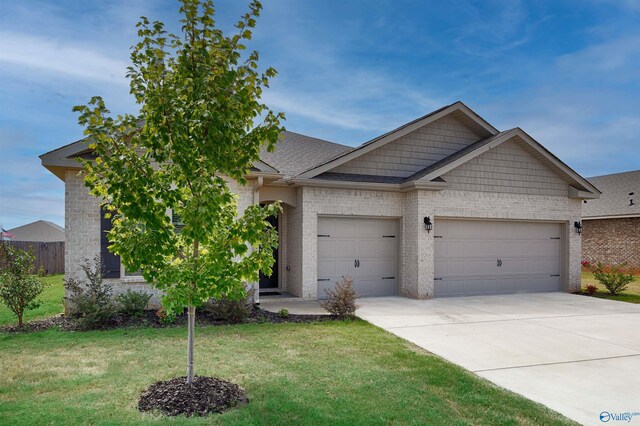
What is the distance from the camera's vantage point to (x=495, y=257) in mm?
13820

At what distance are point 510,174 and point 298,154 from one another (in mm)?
7120

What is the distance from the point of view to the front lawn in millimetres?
4340

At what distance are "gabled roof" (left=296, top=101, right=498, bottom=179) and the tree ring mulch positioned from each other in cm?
746

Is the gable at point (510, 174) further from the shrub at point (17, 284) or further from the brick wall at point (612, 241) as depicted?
the brick wall at point (612, 241)

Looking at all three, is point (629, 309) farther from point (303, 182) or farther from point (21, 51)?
point (21, 51)

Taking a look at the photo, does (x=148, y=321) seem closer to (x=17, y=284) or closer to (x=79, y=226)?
(x=17, y=284)

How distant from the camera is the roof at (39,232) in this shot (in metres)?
39.9

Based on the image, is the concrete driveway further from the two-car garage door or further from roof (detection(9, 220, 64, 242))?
roof (detection(9, 220, 64, 242))

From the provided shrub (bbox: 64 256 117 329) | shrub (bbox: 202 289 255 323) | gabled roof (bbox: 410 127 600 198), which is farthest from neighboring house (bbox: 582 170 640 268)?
shrub (bbox: 64 256 117 329)

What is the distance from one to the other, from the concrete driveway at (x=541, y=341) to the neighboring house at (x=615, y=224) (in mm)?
12504

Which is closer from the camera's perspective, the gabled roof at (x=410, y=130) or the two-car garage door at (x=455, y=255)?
the gabled roof at (x=410, y=130)

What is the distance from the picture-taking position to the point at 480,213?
43.9 ft

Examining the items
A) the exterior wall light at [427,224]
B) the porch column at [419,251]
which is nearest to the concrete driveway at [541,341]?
the porch column at [419,251]

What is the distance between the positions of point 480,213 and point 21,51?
12485mm
